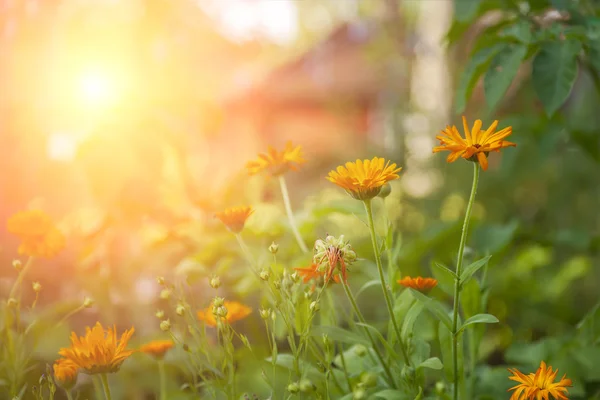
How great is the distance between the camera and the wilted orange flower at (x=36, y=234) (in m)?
0.70

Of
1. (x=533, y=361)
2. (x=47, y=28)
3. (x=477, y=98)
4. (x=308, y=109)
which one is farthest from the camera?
(x=308, y=109)

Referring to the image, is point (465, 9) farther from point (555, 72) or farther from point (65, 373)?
point (65, 373)

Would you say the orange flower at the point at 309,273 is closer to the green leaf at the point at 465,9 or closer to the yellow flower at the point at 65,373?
the yellow flower at the point at 65,373

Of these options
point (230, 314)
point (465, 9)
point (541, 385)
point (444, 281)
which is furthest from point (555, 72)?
point (230, 314)

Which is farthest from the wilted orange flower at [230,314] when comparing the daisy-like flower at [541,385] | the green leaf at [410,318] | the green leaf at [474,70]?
the green leaf at [474,70]

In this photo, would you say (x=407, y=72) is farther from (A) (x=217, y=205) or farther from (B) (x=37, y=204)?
(B) (x=37, y=204)

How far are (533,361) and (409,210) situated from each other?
122 cm

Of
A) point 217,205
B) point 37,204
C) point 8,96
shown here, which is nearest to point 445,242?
point 217,205

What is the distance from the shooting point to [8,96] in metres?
1.23

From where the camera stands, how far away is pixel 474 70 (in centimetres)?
85

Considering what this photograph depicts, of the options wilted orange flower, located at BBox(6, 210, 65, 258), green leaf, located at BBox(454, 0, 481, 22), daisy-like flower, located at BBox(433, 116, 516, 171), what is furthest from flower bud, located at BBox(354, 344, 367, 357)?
green leaf, located at BBox(454, 0, 481, 22)

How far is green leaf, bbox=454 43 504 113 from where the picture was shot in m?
0.82

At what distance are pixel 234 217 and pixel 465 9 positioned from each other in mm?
567

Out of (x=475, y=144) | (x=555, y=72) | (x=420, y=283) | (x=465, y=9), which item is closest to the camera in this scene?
(x=475, y=144)
